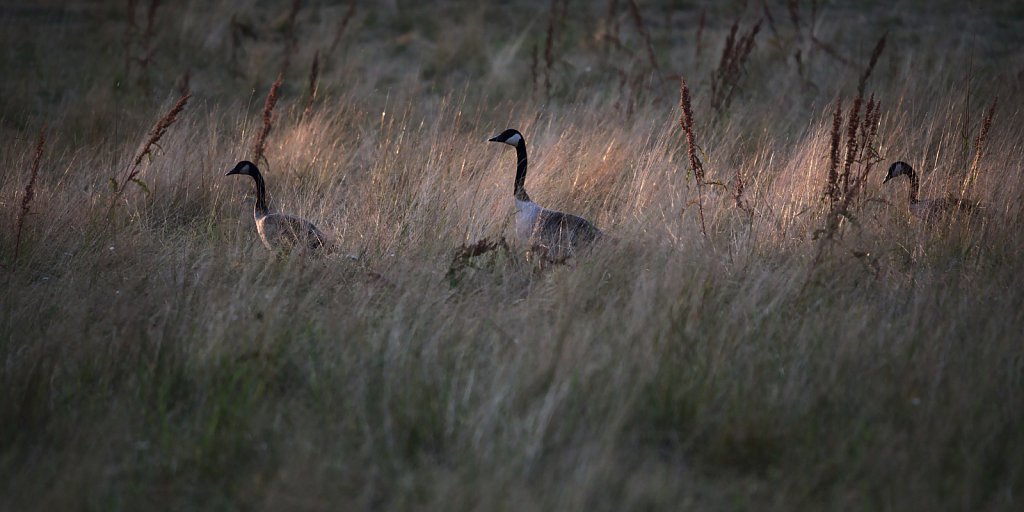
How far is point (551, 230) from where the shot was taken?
4824 millimetres

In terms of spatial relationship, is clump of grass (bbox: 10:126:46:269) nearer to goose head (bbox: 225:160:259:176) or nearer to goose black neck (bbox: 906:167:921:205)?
goose head (bbox: 225:160:259:176)

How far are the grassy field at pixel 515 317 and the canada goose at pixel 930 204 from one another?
0.31ft

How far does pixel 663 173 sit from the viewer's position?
5785 mm

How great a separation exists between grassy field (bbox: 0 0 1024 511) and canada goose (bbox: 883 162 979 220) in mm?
93

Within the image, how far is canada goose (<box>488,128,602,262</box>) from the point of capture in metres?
4.59

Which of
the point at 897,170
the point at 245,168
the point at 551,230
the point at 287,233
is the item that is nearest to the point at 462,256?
the point at 551,230

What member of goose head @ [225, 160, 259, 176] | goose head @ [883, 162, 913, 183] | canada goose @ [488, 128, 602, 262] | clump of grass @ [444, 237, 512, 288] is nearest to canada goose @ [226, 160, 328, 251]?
goose head @ [225, 160, 259, 176]

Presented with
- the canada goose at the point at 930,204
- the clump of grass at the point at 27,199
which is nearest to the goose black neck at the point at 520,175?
the canada goose at the point at 930,204

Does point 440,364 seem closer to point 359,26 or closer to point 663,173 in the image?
point 663,173

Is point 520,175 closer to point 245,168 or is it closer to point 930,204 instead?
point 245,168

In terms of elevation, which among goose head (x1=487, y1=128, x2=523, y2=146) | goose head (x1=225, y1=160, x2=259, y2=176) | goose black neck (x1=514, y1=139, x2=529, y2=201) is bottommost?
goose head (x1=225, y1=160, x2=259, y2=176)

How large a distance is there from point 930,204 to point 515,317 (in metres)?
2.88

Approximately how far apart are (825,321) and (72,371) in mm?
3117

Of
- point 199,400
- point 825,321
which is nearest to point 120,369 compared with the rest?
point 199,400
